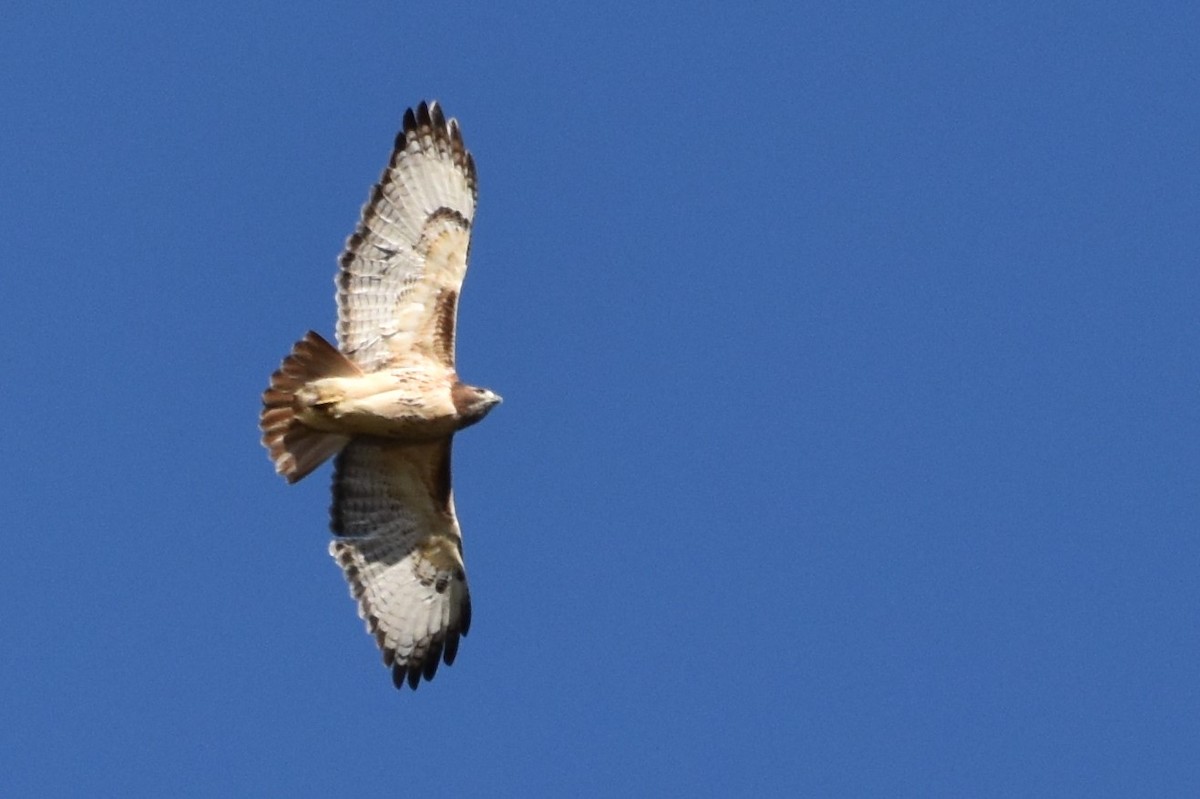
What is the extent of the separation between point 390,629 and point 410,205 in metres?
2.92

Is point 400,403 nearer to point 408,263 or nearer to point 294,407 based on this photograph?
point 294,407

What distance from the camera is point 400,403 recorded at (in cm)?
1303

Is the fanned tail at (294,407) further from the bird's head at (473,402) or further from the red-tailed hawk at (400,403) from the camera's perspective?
the bird's head at (473,402)

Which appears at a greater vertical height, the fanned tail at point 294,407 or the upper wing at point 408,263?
the upper wing at point 408,263

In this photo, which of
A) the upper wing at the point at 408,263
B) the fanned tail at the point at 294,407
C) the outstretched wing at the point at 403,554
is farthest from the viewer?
the outstretched wing at the point at 403,554

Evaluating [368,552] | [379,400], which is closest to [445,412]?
[379,400]

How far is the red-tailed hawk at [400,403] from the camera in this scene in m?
13.0

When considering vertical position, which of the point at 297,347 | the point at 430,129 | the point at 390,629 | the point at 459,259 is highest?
the point at 430,129

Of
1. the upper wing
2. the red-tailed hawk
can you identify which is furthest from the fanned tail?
the upper wing

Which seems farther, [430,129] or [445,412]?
[430,129]

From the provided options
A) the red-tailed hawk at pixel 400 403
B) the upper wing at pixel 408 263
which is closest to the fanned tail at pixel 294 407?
the red-tailed hawk at pixel 400 403

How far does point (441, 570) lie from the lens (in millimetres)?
13977

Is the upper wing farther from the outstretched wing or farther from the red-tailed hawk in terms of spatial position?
the outstretched wing

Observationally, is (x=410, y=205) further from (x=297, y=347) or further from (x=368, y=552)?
(x=368, y=552)
